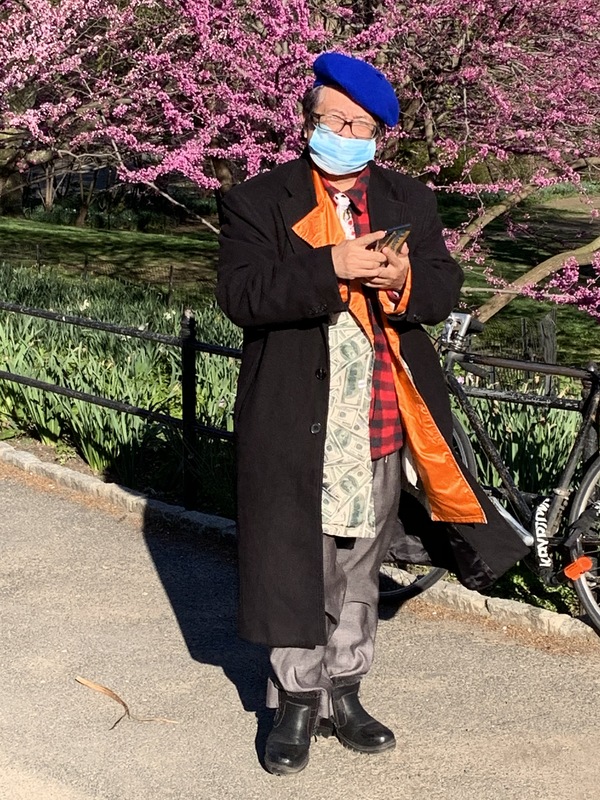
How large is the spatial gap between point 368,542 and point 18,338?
4351 millimetres

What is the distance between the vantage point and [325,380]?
321cm

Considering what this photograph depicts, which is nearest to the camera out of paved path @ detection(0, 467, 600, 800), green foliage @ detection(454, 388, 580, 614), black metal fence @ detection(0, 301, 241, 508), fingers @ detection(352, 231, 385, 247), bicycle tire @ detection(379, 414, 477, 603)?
fingers @ detection(352, 231, 385, 247)

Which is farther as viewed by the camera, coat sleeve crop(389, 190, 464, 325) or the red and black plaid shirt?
the red and black plaid shirt

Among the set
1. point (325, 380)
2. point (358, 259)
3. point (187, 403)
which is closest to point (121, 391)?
point (187, 403)

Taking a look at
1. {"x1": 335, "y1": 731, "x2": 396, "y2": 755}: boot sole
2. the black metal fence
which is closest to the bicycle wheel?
{"x1": 335, "y1": 731, "x2": 396, "y2": 755}: boot sole

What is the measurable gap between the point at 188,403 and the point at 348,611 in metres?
2.30

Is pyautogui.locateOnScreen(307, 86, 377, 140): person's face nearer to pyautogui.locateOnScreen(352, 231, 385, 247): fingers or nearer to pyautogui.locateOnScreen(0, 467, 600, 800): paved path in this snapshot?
pyautogui.locateOnScreen(352, 231, 385, 247): fingers

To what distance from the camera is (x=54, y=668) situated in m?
4.11

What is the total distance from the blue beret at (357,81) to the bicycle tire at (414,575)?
1.36 meters

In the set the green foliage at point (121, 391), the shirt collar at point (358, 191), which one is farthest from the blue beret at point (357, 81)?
the green foliage at point (121, 391)

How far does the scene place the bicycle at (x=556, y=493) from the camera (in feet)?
13.6

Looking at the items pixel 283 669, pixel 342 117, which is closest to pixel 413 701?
pixel 283 669

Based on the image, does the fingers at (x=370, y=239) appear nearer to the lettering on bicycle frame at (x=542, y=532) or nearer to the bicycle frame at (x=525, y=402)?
the bicycle frame at (x=525, y=402)

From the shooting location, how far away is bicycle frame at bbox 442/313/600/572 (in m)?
4.18
